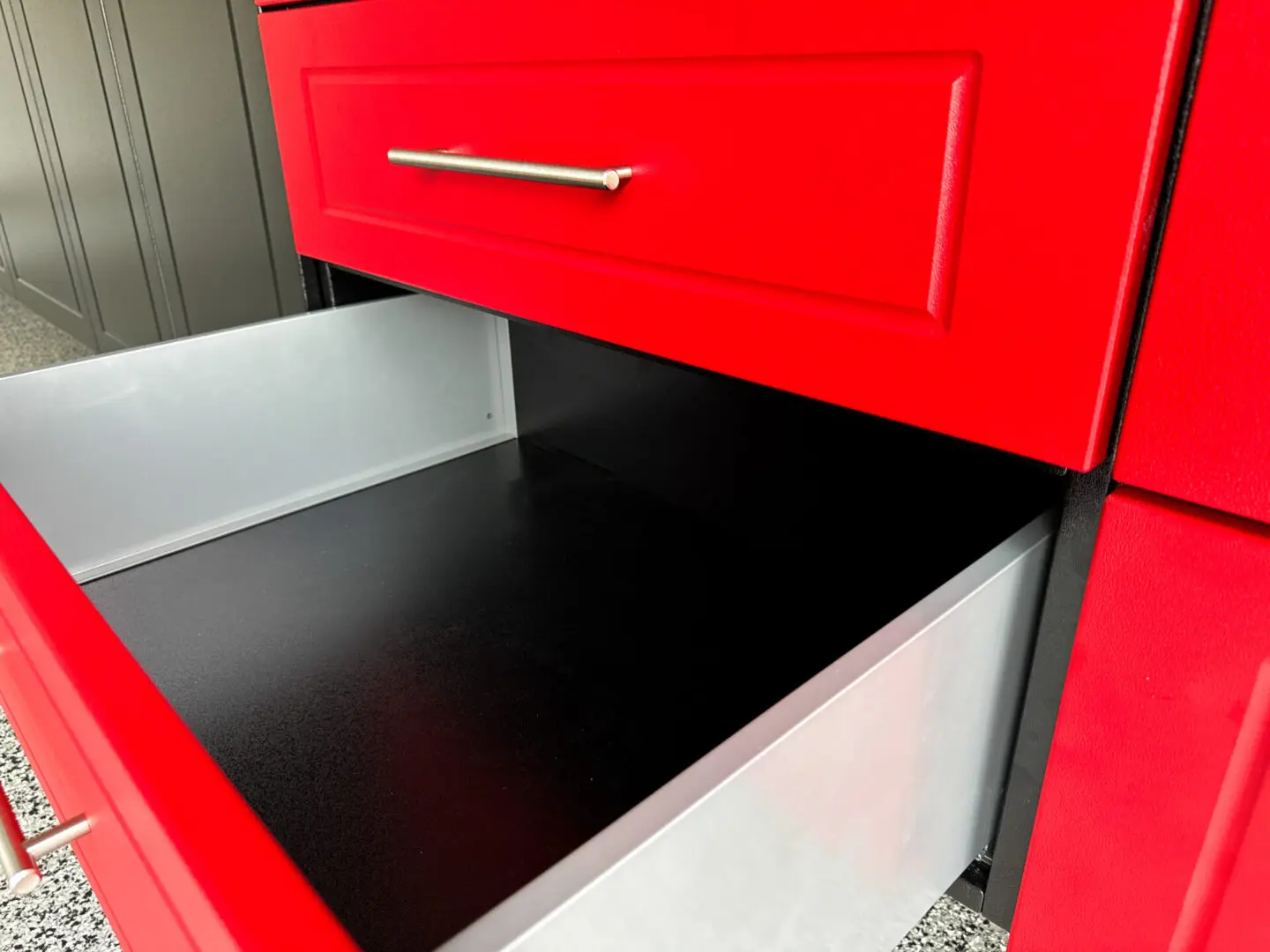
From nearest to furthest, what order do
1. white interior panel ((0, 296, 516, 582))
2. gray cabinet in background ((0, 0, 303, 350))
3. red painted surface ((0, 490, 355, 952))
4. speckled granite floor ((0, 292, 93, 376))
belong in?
red painted surface ((0, 490, 355, 952)) → white interior panel ((0, 296, 516, 582)) → gray cabinet in background ((0, 0, 303, 350)) → speckled granite floor ((0, 292, 93, 376))

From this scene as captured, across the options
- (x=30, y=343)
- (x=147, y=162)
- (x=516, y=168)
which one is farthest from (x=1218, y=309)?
(x=30, y=343)

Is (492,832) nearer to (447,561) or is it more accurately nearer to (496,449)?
(447,561)

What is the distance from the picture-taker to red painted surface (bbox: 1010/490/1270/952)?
33 centimetres

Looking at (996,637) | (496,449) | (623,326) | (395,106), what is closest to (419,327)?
(496,449)

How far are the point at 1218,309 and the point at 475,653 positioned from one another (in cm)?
49

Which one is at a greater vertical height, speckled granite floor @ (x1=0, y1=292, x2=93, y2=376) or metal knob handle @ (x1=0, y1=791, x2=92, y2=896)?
metal knob handle @ (x1=0, y1=791, x2=92, y2=896)

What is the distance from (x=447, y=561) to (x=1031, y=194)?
538 millimetres

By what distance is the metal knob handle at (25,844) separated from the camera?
28 centimetres

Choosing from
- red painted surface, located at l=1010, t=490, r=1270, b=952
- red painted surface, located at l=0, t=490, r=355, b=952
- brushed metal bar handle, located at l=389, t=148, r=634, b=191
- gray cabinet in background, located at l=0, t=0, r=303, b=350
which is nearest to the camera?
red painted surface, located at l=0, t=490, r=355, b=952

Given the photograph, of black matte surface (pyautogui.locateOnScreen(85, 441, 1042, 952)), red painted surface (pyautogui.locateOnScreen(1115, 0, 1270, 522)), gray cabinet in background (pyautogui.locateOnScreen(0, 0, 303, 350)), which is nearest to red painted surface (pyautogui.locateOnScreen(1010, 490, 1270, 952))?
red painted surface (pyautogui.locateOnScreen(1115, 0, 1270, 522))

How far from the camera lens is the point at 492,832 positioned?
19.9 inches

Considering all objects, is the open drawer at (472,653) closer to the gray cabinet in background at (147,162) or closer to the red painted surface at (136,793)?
the red painted surface at (136,793)

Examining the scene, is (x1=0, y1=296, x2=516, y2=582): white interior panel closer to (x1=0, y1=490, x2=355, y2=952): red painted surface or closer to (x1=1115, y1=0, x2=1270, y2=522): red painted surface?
(x1=0, y1=490, x2=355, y2=952): red painted surface

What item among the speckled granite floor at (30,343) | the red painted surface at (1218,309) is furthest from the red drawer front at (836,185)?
the speckled granite floor at (30,343)
